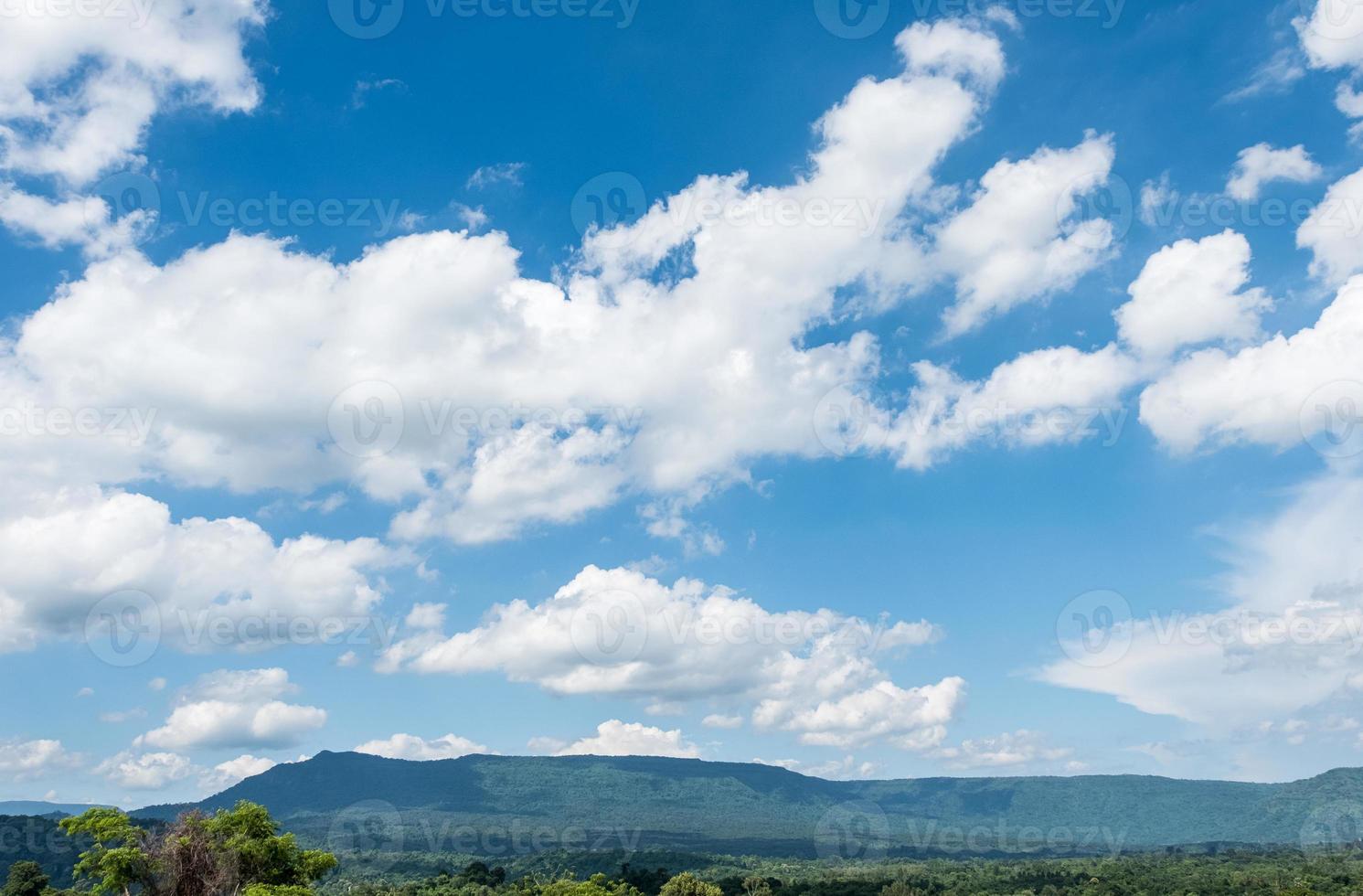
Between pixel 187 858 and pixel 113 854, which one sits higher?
pixel 113 854

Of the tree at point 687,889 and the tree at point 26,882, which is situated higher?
the tree at point 26,882

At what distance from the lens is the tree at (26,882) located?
78562mm

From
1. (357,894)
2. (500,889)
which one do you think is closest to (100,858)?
(357,894)

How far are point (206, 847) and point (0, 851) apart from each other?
170 metres

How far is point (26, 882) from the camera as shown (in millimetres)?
82062

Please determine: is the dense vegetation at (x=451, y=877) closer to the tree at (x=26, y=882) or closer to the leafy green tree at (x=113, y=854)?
the leafy green tree at (x=113, y=854)

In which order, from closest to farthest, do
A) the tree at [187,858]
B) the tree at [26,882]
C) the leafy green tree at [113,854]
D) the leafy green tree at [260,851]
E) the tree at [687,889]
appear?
the leafy green tree at [113,854]
the tree at [187,858]
the leafy green tree at [260,851]
the tree at [26,882]
the tree at [687,889]

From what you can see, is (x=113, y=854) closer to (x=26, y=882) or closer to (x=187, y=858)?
→ (x=187, y=858)

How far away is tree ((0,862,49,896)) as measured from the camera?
78562 mm

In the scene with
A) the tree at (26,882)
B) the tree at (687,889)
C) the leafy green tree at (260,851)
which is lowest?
the tree at (687,889)

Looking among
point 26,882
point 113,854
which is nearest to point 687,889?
point 26,882

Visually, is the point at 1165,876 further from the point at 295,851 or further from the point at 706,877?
the point at 295,851

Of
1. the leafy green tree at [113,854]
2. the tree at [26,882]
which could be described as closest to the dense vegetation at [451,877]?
the leafy green tree at [113,854]

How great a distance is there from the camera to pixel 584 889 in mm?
85125
